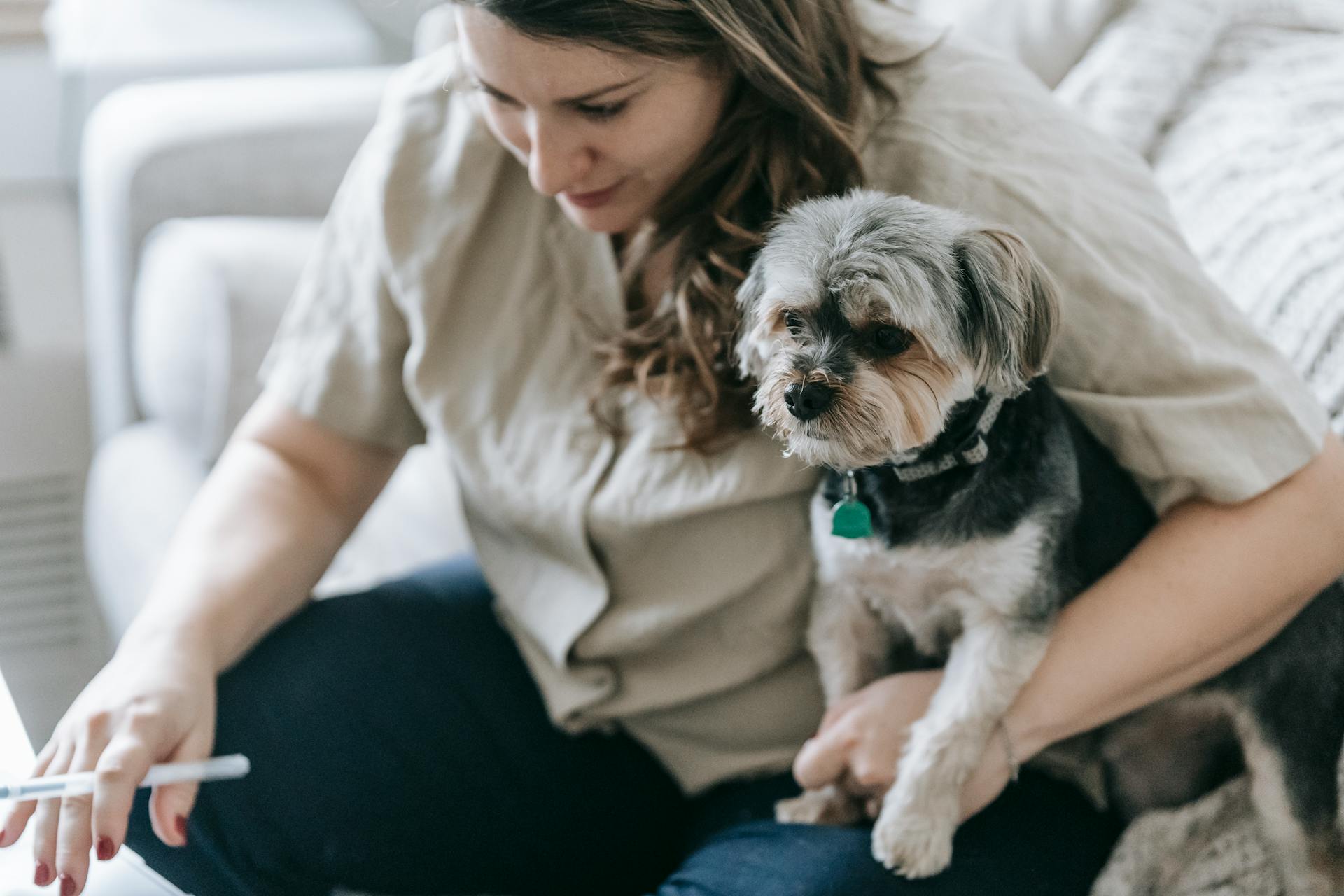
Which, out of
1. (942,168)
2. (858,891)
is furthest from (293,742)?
(942,168)

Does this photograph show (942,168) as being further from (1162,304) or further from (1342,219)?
(1342,219)

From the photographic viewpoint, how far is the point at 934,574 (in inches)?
40.2

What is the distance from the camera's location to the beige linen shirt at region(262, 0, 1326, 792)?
96 centimetres

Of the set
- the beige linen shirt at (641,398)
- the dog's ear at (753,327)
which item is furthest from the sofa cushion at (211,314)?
the dog's ear at (753,327)

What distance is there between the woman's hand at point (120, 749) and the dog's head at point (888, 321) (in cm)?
56

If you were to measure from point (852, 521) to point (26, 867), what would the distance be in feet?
2.17

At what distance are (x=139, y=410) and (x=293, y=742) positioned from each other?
3.44 feet

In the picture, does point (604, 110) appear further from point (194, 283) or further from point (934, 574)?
point (194, 283)

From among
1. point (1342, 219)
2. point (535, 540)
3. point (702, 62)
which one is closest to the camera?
point (702, 62)

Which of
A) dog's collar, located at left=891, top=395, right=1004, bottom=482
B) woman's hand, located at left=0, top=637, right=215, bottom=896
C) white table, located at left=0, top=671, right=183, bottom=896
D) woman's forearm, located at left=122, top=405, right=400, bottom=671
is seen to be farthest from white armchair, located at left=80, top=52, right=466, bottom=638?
dog's collar, located at left=891, top=395, right=1004, bottom=482

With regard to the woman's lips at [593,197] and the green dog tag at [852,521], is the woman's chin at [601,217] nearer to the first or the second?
the woman's lips at [593,197]

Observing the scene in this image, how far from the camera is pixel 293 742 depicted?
114 cm

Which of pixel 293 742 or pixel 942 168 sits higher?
pixel 942 168

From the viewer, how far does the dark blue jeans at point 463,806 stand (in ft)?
3.39
